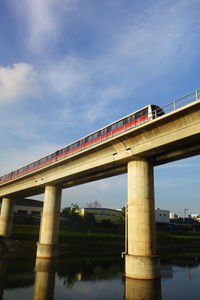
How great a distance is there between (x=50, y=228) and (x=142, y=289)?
2286cm

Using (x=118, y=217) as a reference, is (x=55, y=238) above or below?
below

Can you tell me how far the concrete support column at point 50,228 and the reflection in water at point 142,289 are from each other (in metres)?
18.8

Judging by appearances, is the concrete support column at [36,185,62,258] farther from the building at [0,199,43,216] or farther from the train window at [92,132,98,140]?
the building at [0,199,43,216]

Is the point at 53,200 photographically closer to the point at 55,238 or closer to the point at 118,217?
the point at 55,238

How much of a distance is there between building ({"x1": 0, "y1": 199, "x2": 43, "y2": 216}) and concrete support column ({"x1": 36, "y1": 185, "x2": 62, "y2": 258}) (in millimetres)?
48620

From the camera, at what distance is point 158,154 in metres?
27.8

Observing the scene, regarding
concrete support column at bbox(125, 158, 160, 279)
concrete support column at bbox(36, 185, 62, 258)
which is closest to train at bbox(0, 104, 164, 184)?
concrete support column at bbox(125, 158, 160, 279)

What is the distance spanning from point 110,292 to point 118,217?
7452 centimetres

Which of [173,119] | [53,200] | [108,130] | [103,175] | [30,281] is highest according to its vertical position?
[108,130]

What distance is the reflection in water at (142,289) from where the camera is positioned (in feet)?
59.8

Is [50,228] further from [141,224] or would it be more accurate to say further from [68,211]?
[68,211]

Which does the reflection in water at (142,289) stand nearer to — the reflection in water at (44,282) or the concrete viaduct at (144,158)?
the concrete viaduct at (144,158)

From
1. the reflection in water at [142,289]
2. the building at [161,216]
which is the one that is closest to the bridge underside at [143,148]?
the reflection in water at [142,289]

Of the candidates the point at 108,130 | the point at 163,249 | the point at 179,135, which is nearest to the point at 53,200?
the point at 108,130
